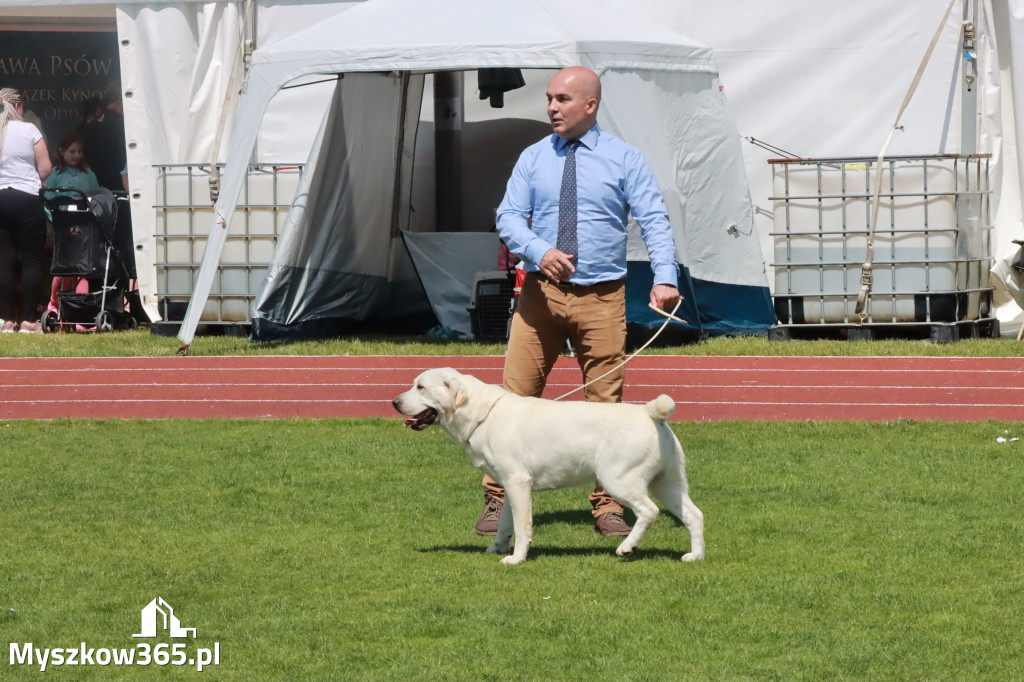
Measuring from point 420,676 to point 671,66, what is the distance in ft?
33.5

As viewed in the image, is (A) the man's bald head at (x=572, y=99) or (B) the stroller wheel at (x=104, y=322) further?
(B) the stroller wheel at (x=104, y=322)

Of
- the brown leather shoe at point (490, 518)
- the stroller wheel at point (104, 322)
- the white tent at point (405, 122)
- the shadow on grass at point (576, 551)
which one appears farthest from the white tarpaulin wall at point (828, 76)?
the shadow on grass at point (576, 551)

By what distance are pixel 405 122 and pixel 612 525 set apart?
10497mm

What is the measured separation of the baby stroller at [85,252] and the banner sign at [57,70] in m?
5.05

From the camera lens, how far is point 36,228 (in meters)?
15.6

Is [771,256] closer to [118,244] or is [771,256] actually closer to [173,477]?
[118,244]

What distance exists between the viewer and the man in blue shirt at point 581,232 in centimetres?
630

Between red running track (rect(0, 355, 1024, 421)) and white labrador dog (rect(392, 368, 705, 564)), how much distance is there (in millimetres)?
4235

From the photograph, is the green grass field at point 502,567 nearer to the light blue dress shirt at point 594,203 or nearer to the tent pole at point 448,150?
the light blue dress shirt at point 594,203

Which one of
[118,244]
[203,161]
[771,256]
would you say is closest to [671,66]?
[771,256]

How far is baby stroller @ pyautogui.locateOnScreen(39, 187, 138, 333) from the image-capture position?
15125 mm

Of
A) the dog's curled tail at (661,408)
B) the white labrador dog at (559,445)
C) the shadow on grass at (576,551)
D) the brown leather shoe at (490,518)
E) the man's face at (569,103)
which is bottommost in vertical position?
Answer: the shadow on grass at (576,551)

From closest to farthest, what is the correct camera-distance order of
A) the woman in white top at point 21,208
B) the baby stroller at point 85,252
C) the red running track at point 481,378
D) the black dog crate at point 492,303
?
the red running track at point 481,378 → the black dog crate at point 492,303 → the baby stroller at point 85,252 → the woman in white top at point 21,208

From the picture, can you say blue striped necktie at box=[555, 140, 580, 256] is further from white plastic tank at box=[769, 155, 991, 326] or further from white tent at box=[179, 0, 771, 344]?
white plastic tank at box=[769, 155, 991, 326]
